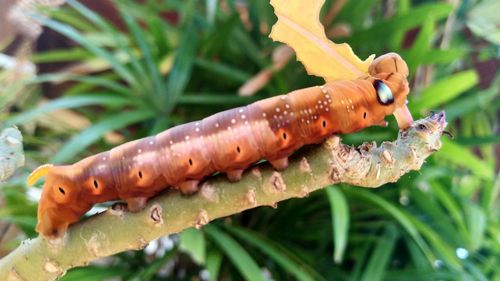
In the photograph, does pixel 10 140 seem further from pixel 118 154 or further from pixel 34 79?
pixel 34 79

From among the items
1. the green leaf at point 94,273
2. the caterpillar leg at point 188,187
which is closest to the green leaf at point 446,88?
→ the green leaf at point 94,273

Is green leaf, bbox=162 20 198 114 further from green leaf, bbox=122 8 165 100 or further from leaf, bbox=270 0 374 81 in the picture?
leaf, bbox=270 0 374 81

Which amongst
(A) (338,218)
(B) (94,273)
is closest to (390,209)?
(A) (338,218)

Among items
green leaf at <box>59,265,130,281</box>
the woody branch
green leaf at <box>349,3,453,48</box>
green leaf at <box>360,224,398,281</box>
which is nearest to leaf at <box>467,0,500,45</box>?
green leaf at <box>349,3,453,48</box>

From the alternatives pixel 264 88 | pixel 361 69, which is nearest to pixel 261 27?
pixel 264 88

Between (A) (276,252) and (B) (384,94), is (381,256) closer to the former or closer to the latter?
(A) (276,252)

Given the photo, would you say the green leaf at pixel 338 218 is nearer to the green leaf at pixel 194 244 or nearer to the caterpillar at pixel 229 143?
the green leaf at pixel 194 244
